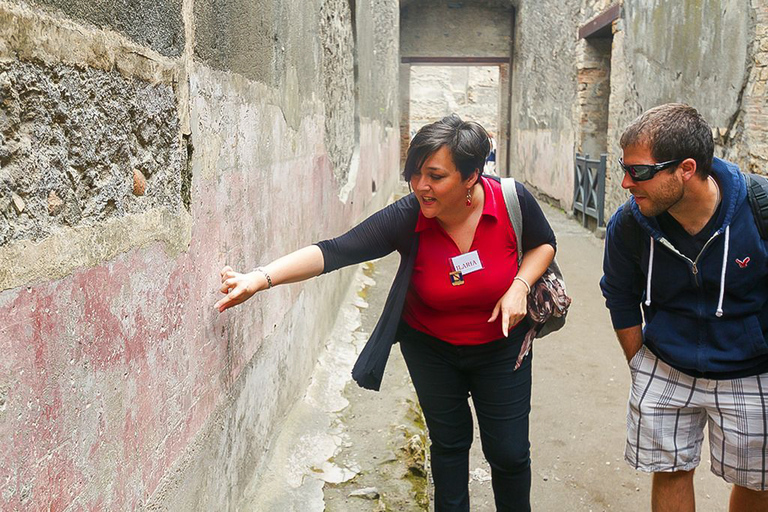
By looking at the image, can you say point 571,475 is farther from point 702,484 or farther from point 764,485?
point 764,485

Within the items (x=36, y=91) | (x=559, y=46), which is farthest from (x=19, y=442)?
(x=559, y=46)

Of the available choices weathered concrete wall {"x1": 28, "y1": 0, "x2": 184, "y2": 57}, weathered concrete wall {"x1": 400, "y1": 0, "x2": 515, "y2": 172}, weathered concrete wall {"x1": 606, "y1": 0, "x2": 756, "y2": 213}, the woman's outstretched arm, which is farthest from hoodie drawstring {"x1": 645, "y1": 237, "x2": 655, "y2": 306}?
weathered concrete wall {"x1": 400, "y1": 0, "x2": 515, "y2": 172}

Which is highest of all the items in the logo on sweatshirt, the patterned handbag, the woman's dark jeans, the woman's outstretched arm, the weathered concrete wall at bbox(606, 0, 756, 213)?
the weathered concrete wall at bbox(606, 0, 756, 213)

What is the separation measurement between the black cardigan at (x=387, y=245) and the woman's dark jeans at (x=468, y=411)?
0.39 ft

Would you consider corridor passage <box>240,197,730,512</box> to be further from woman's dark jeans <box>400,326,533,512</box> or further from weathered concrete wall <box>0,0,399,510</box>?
woman's dark jeans <box>400,326,533,512</box>

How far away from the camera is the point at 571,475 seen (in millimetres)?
3238

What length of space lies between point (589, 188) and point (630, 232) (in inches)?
307

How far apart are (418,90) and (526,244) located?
29097 millimetres

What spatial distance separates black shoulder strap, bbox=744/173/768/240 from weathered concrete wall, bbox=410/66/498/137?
93.7 feet

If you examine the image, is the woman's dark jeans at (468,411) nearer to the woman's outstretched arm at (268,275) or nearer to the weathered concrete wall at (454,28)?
Answer: the woman's outstretched arm at (268,275)

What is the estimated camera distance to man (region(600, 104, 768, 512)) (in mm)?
1923

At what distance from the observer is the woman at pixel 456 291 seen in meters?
2.10

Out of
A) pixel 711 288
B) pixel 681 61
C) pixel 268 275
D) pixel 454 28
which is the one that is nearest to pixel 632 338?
pixel 711 288

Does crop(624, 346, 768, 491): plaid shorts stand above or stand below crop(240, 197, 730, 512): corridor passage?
above
